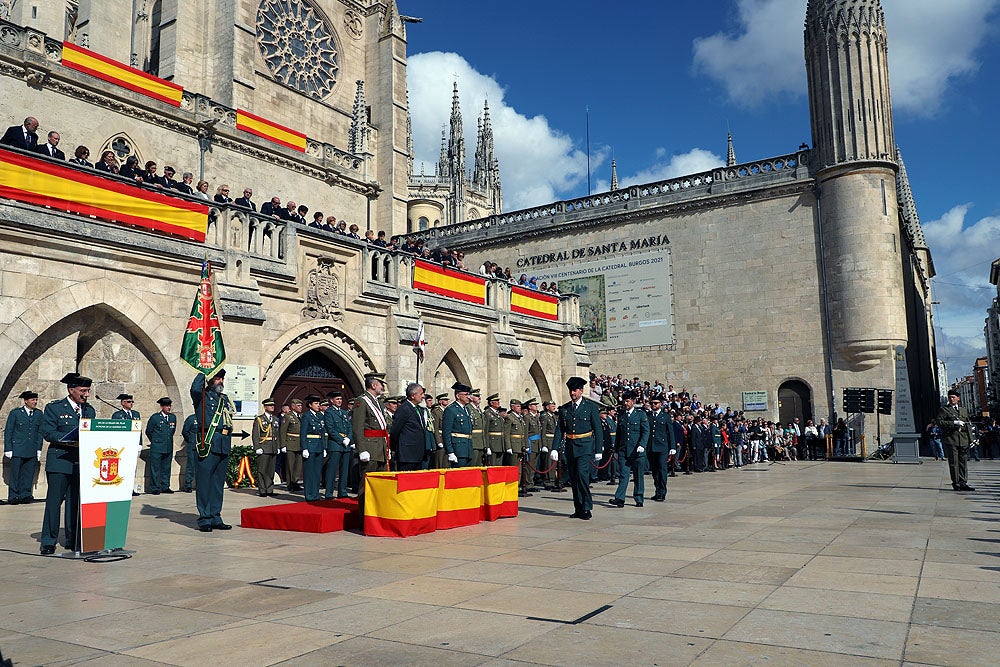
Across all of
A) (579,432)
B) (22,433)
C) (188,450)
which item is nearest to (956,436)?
(579,432)

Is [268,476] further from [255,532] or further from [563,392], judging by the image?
[563,392]

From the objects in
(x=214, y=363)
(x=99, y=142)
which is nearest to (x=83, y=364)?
(x=214, y=363)

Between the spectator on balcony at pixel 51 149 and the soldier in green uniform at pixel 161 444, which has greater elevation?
the spectator on balcony at pixel 51 149

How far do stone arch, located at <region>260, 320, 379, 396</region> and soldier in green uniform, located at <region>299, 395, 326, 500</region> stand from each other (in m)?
2.48

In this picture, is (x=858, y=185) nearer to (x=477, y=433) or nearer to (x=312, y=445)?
(x=477, y=433)

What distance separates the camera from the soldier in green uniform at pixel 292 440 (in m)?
14.0

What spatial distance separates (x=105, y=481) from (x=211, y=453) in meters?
1.87

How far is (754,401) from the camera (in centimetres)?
2777

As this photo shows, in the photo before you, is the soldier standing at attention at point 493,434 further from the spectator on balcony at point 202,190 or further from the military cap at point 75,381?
the military cap at point 75,381

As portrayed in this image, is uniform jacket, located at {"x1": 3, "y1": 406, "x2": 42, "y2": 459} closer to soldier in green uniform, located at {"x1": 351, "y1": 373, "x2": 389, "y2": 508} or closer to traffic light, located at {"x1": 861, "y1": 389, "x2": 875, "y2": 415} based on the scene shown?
soldier in green uniform, located at {"x1": 351, "y1": 373, "x2": 389, "y2": 508}

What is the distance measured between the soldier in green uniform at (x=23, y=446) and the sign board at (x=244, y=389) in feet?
10.7

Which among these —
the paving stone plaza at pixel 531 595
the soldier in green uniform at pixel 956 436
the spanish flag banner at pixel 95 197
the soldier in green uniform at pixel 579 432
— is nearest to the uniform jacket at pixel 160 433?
the paving stone plaza at pixel 531 595

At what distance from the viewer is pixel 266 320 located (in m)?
15.2

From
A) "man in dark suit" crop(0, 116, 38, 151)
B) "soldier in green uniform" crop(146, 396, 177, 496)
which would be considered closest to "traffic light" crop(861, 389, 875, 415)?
"soldier in green uniform" crop(146, 396, 177, 496)
